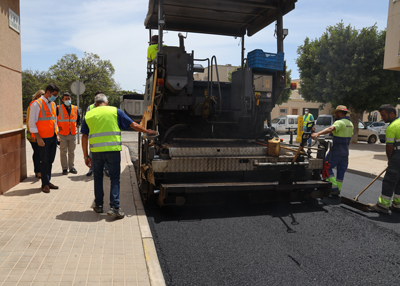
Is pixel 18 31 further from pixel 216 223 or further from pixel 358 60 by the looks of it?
pixel 358 60

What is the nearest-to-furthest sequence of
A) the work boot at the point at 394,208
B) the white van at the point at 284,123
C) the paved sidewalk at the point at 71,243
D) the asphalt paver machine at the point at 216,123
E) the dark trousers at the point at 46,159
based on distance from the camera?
1. the paved sidewalk at the point at 71,243
2. the asphalt paver machine at the point at 216,123
3. the work boot at the point at 394,208
4. the dark trousers at the point at 46,159
5. the white van at the point at 284,123

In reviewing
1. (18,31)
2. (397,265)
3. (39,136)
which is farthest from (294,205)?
(18,31)

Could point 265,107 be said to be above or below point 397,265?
above

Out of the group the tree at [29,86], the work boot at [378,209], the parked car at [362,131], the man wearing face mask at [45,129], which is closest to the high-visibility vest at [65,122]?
the man wearing face mask at [45,129]

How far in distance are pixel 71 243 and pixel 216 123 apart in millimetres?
3320

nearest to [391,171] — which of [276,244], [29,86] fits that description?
[276,244]

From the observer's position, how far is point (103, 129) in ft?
15.1

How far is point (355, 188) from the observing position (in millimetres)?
7176

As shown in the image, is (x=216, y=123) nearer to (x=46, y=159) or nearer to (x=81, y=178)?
(x=46, y=159)

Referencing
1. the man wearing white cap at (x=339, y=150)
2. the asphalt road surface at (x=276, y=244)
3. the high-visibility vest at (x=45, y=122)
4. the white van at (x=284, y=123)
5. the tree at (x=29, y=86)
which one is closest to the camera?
the asphalt road surface at (x=276, y=244)

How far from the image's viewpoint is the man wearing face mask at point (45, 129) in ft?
19.1

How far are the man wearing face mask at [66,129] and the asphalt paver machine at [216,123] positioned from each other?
2454mm

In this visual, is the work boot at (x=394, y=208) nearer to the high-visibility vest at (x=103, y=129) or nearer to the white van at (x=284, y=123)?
the high-visibility vest at (x=103, y=129)

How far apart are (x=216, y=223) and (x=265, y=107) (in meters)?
2.51
